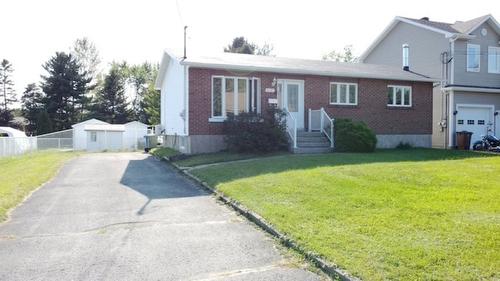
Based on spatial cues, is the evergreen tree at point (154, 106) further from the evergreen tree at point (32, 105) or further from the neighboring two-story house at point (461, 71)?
the neighboring two-story house at point (461, 71)

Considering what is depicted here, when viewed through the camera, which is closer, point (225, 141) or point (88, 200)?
point (88, 200)

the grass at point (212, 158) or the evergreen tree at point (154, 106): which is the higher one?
the evergreen tree at point (154, 106)

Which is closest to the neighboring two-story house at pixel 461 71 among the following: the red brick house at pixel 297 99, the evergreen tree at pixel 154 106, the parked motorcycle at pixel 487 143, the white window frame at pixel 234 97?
the parked motorcycle at pixel 487 143

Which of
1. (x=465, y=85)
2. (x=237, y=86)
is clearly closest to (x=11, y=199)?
(x=237, y=86)

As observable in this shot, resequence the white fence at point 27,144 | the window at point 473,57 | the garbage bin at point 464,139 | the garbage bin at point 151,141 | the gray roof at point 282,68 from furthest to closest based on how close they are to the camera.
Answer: the garbage bin at point 151,141 < the white fence at point 27,144 < the window at point 473,57 < the garbage bin at point 464,139 < the gray roof at point 282,68

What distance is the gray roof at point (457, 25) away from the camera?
2547 centimetres

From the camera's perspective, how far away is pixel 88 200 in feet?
31.9

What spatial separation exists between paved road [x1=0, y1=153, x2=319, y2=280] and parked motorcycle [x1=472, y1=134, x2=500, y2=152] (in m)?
17.7

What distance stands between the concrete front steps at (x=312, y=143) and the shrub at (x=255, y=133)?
0.65 m

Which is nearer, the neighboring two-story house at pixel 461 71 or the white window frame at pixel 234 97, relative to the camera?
the white window frame at pixel 234 97

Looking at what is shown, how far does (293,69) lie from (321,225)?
12781 mm

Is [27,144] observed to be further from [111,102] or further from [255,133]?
[111,102]

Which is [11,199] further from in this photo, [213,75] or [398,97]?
[398,97]

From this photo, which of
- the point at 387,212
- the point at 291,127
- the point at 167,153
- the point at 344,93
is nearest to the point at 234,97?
the point at 291,127
